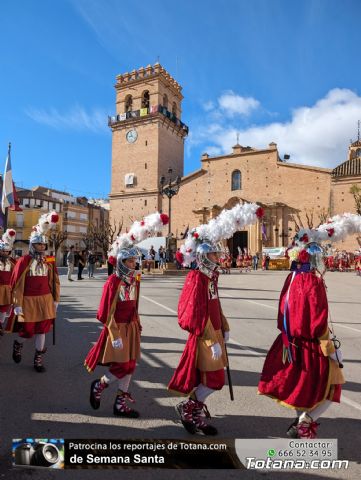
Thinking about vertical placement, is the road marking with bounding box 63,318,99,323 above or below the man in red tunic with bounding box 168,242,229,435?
below

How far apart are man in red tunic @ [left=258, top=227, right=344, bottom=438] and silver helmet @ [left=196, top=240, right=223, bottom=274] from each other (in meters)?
0.75

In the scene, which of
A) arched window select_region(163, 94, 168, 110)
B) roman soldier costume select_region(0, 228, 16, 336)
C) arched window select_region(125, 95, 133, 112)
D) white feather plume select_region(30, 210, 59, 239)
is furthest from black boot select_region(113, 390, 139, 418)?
arched window select_region(125, 95, 133, 112)

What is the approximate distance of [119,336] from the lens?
3885mm

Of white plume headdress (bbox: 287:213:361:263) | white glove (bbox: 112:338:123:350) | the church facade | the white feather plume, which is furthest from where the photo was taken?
the church facade

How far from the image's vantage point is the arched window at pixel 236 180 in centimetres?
4125

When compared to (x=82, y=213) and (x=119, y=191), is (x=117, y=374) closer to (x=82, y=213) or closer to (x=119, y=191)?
(x=119, y=191)

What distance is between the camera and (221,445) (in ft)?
10.2

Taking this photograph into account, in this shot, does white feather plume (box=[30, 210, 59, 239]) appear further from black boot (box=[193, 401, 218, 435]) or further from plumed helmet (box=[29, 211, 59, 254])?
black boot (box=[193, 401, 218, 435])

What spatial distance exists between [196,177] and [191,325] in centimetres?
4055

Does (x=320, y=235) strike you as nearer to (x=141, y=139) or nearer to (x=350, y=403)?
(x=350, y=403)

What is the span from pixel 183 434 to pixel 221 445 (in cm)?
51

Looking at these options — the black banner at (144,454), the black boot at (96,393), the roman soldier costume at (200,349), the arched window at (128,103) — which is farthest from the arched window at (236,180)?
the black banner at (144,454)

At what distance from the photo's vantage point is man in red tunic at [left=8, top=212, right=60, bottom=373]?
5.27 m

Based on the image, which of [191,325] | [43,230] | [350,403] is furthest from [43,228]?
[350,403]
